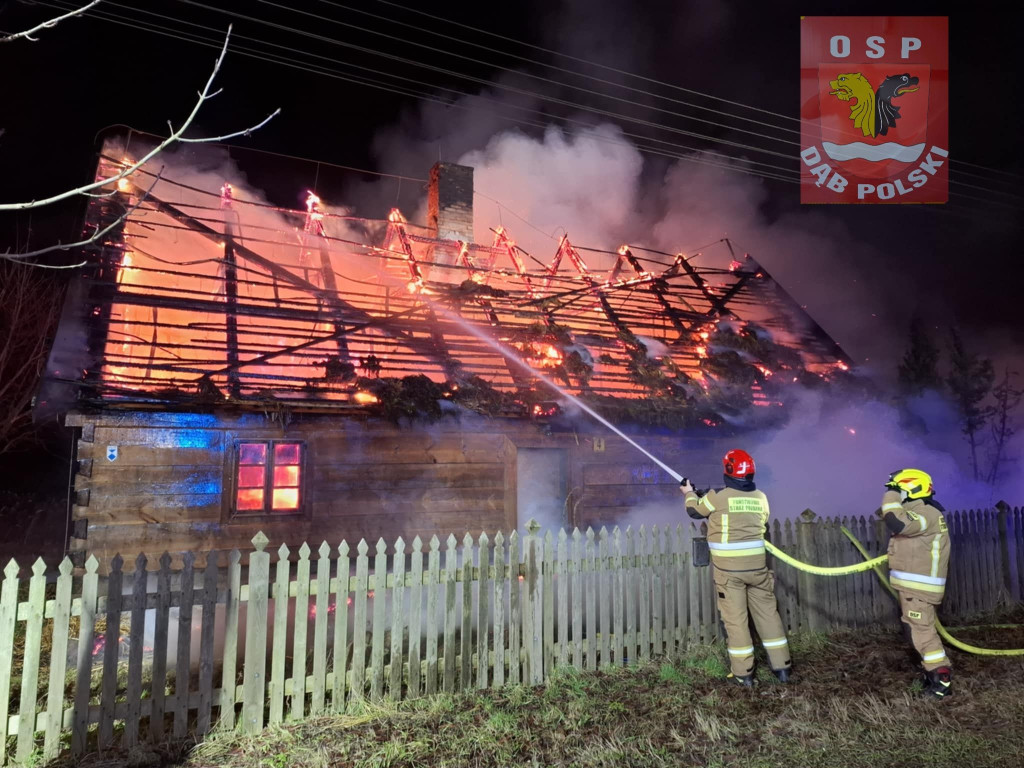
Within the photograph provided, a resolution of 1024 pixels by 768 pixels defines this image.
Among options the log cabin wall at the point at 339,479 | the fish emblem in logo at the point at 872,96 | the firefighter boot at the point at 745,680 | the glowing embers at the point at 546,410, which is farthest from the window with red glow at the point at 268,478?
the fish emblem in logo at the point at 872,96

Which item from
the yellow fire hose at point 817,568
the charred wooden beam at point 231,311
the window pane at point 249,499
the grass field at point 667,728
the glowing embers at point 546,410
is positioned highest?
the charred wooden beam at point 231,311

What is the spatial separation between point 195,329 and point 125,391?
6.69 feet

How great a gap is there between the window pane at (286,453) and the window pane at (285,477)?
11 centimetres

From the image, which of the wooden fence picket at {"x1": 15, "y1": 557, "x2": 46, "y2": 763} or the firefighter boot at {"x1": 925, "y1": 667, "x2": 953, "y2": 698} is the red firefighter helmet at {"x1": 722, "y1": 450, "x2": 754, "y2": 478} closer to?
the firefighter boot at {"x1": 925, "y1": 667, "x2": 953, "y2": 698}

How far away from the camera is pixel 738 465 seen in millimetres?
6273

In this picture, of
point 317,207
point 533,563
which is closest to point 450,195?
point 317,207

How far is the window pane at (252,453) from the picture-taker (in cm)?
916

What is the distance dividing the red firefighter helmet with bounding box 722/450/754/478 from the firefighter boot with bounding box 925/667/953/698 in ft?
7.90

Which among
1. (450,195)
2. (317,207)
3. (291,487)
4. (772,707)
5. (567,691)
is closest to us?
(772,707)

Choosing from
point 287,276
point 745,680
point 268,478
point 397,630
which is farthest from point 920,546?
point 287,276

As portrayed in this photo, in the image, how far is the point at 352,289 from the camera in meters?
13.1

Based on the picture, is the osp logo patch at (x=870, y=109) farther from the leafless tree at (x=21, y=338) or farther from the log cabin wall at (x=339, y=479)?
the leafless tree at (x=21, y=338)

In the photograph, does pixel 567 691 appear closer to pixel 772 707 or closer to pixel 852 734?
pixel 772 707

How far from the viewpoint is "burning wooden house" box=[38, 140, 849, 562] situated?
8.60m
